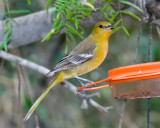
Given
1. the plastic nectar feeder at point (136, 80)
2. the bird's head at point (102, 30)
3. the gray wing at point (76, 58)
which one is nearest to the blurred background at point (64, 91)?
the bird's head at point (102, 30)

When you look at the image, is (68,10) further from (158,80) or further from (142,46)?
(142,46)

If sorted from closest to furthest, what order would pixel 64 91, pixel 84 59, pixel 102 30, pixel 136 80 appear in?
pixel 136 80 → pixel 84 59 → pixel 102 30 → pixel 64 91

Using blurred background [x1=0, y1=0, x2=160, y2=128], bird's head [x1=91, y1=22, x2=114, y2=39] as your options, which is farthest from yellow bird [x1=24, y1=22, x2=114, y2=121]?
blurred background [x1=0, y1=0, x2=160, y2=128]

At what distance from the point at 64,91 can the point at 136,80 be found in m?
3.27

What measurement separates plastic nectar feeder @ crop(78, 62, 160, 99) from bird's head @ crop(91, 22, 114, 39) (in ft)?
2.79

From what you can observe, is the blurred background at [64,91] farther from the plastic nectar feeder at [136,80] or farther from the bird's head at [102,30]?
the plastic nectar feeder at [136,80]

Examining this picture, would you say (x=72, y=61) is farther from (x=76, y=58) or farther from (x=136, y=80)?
(x=136, y=80)

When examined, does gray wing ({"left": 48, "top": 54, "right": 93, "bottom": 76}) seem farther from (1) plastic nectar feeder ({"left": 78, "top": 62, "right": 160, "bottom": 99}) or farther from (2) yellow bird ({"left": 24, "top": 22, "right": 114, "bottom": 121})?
(1) plastic nectar feeder ({"left": 78, "top": 62, "right": 160, "bottom": 99})

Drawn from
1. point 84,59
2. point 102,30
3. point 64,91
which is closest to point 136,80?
point 84,59

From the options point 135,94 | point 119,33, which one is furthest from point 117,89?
point 119,33

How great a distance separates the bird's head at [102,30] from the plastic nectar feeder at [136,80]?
0.85m

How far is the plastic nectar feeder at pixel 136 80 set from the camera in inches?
78.4

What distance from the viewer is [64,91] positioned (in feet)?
17.5

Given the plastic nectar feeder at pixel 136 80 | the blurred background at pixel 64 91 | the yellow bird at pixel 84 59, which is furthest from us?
the blurred background at pixel 64 91
